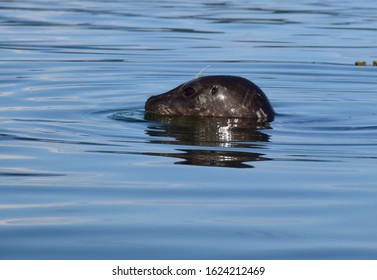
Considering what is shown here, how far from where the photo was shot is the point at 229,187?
8820 millimetres

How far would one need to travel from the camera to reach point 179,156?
1016 centimetres

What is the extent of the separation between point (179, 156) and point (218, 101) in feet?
8.69

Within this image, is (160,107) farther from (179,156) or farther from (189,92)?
(179,156)

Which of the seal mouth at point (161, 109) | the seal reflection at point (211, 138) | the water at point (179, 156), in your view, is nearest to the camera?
the water at point (179, 156)

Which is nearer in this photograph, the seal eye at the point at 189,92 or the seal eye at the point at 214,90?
the seal eye at the point at 214,90

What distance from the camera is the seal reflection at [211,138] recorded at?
10047 millimetres

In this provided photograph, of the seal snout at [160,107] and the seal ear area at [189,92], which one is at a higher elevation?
Answer: the seal ear area at [189,92]

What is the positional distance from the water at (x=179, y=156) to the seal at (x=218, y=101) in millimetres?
223

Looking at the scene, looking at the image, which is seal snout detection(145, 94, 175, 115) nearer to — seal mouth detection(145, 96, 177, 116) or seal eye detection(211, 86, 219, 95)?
seal mouth detection(145, 96, 177, 116)

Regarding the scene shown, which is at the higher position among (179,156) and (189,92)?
(189,92)

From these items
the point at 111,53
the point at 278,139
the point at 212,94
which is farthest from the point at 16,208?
the point at 111,53

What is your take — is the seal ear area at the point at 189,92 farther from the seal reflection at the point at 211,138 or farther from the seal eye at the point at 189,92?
the seal reflection at the point at 211,138

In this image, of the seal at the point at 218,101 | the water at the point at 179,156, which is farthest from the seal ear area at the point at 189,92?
the water at the point at 179,156

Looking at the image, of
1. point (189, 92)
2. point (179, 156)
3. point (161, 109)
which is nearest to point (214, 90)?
point (189, 92)
